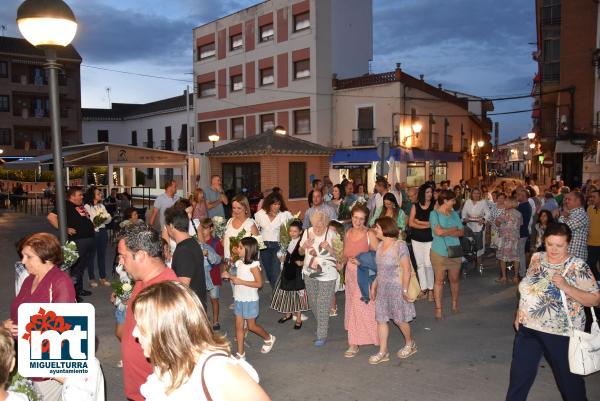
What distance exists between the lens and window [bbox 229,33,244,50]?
3338cm

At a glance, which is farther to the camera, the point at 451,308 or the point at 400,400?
the point at 451,308

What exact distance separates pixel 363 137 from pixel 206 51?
15.0 meters

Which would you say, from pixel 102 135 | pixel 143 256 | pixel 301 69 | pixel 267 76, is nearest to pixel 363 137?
pixel 301 69

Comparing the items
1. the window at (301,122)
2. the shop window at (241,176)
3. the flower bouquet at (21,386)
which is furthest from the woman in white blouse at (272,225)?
the window at (301,122)

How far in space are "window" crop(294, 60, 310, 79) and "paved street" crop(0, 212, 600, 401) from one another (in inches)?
916

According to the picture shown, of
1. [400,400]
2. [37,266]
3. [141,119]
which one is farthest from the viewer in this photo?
[141,119]

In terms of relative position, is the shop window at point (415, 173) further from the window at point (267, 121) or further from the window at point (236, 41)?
the window at point (236, 41)

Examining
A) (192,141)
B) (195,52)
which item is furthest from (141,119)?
(195,52)

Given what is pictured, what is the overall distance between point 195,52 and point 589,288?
119ft

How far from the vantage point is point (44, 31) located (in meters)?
4.46

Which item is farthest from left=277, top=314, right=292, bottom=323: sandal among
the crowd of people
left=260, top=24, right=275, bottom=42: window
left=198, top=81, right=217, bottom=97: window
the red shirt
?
left=198, top=81, right=217, bottom=97: window

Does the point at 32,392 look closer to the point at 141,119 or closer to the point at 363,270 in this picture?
the point at 363,270

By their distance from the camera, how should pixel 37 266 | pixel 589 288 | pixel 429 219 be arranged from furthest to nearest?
1. pixel 429 219
2. pixel 589 288
3. pixel 37 266

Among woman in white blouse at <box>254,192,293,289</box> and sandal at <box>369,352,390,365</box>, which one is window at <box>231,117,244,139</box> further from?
sandal at <box>369,352,390,365</box>
